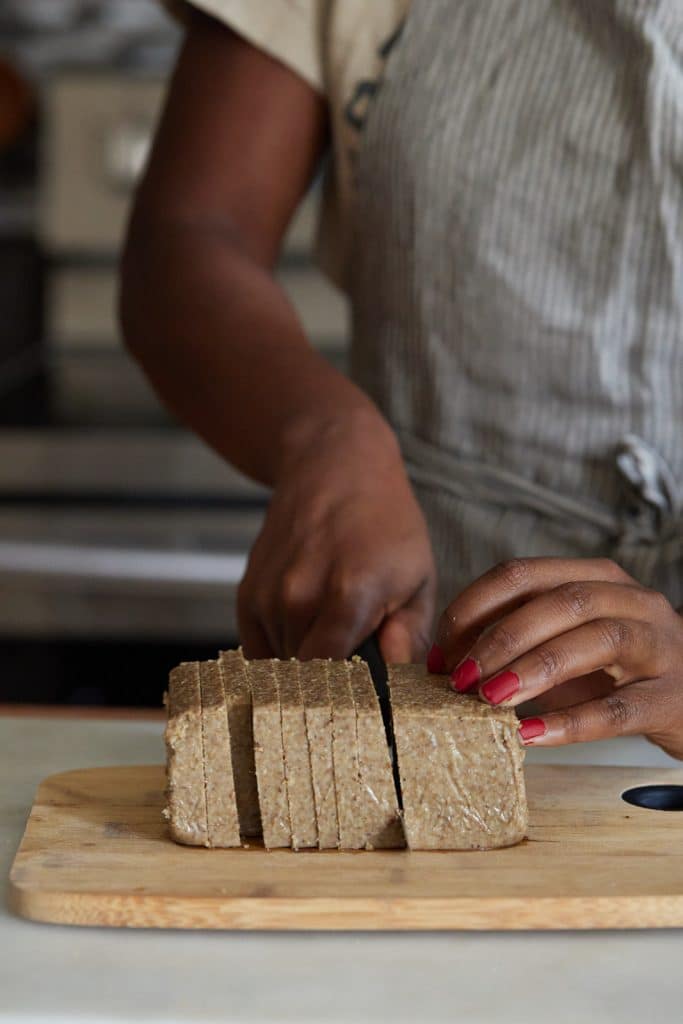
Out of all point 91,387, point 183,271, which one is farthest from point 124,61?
point 183,271

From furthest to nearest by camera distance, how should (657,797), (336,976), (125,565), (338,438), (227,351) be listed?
(125,565) < (227,351) < (338,438) < (657,797) < (336,976)

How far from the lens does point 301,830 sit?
0.87m

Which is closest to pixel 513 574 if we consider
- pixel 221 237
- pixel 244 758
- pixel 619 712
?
pixel 619 712

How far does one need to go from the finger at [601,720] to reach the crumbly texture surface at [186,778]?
21 centimetres

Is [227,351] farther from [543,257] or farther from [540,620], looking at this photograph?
[540,620]

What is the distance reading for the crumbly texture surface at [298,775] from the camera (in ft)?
2.85

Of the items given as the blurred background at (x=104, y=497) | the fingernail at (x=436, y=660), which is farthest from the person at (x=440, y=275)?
the blurred background at (x=104, y=497)

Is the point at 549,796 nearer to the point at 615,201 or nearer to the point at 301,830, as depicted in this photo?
the point at 301,830

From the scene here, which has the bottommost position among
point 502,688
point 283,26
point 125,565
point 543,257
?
point 125,565

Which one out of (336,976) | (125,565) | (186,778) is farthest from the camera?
(125,565)

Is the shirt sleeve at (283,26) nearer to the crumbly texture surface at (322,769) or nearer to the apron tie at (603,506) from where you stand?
the apron tie at (603,506)

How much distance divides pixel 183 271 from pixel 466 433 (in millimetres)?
310

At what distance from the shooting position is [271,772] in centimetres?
88

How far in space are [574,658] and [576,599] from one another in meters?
0.04
